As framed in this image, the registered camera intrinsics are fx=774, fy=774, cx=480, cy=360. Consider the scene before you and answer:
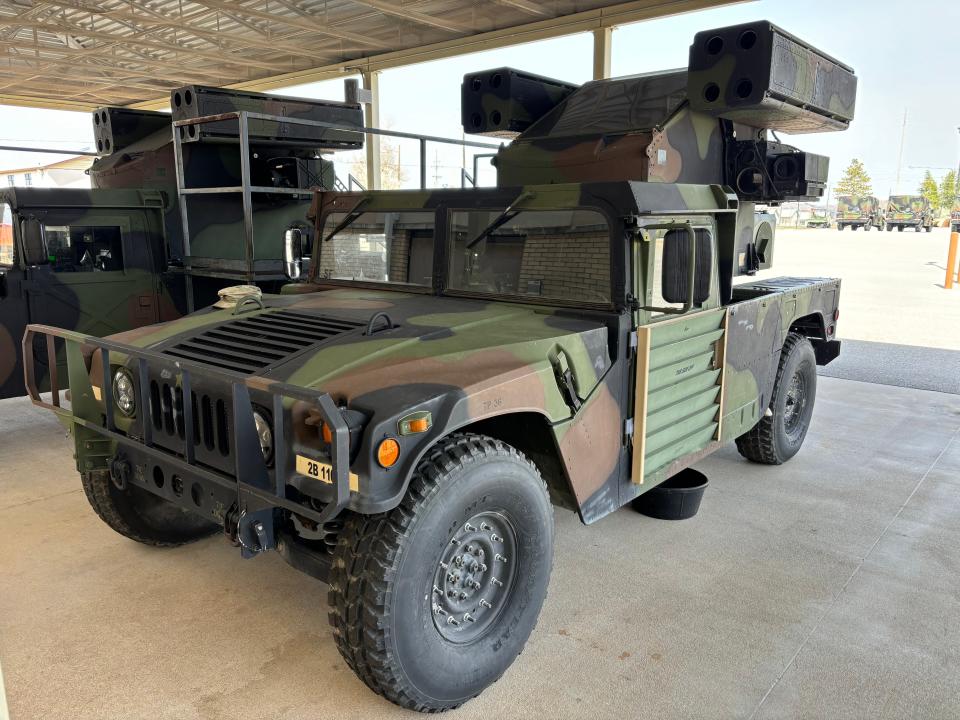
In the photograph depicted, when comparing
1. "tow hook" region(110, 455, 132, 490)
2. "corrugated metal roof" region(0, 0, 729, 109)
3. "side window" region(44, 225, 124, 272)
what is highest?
"corrugated metal roof" region(0, 0, 729, 109)

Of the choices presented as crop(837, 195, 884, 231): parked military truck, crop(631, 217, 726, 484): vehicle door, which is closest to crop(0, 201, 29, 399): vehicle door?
crop(631, 217, 726, 484): vehicle door

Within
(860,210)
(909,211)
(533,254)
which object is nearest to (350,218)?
(533,254)

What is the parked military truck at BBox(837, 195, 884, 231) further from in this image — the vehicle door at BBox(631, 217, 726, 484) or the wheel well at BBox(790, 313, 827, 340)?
the vehicle door at BBox(631, 217, 726, 484)

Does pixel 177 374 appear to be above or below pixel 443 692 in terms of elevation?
above

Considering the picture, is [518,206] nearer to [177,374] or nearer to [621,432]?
[621,432]

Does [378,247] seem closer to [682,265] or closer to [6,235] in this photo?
[682,265]

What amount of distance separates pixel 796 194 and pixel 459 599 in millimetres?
3373

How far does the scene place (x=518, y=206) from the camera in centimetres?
341

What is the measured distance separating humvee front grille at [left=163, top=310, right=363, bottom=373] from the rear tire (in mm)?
761

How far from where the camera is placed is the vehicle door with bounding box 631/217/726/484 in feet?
9.95

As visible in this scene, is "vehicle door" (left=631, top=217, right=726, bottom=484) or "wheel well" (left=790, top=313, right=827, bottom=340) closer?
"vehicle door" (left=631, top=217, right=726, bottom=484)

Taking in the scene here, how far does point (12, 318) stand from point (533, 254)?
4087 millimetres

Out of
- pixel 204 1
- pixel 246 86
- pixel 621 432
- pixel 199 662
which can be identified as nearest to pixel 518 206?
pixel 621 432

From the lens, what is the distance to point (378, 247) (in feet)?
13.1
